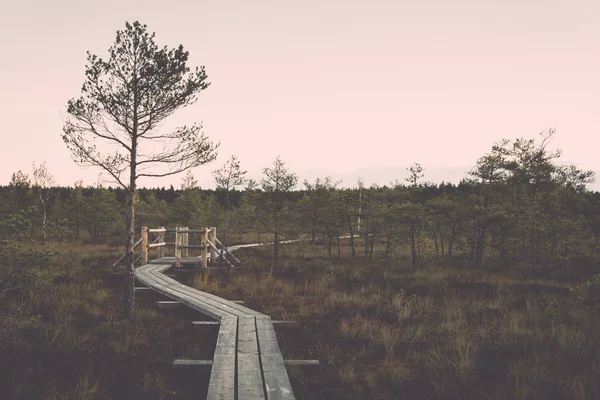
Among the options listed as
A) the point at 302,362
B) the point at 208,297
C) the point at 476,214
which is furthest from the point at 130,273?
the point at 476,214

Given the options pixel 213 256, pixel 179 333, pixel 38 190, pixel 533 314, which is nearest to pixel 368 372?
pixel 179 333

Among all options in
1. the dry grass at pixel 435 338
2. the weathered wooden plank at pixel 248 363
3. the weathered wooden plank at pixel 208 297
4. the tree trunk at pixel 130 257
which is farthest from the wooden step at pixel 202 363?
the tree trunk at pixel 130 257

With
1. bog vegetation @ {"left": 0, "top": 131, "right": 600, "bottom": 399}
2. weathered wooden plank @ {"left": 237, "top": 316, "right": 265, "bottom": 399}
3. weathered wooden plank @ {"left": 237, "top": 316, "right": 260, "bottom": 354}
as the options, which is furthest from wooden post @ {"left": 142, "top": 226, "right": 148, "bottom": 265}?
weathered wooden plank @ {"left": 237, "top": 316, "right": 265, "bottom": 399}

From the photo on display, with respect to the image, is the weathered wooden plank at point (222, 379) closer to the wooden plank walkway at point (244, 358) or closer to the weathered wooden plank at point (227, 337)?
the wooden plank walkway at point (244, 358)

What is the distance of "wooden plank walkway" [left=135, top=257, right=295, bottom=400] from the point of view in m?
4.47

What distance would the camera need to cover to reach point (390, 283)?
14.0m

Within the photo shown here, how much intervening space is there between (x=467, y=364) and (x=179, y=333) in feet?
19.7

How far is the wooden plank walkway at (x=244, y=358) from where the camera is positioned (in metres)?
4.47

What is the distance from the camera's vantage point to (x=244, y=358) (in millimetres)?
5551

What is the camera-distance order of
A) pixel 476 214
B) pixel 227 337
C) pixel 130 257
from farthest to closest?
pixel 476 214
pixel 130 257
pixel 227 337

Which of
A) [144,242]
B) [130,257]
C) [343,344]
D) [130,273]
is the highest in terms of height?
[130,257]

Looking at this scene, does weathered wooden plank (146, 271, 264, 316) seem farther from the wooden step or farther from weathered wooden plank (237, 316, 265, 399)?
the wooden step

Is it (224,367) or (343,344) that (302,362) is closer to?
(224,367)

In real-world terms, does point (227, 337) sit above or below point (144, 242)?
below
